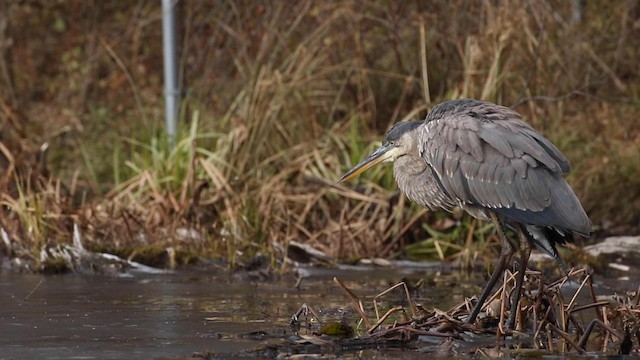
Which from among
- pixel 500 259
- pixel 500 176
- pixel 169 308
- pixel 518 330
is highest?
pixel 500 176

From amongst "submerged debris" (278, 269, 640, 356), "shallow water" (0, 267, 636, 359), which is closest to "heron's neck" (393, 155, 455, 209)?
"shallow water" (0, 267, 636, 359)

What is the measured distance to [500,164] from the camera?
261 inches

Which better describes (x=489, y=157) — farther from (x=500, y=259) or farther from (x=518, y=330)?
(x=518, y=330)

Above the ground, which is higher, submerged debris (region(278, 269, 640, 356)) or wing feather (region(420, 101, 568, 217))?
wing feather (region(420, 101, 568, 217))

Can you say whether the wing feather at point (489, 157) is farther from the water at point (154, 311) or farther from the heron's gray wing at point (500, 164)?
the water at point (154, 311)

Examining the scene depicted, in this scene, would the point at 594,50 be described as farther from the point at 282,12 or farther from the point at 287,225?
the point at 287,225

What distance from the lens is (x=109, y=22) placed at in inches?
659

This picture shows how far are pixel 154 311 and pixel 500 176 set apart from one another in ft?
6.88

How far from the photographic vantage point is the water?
5.65 m

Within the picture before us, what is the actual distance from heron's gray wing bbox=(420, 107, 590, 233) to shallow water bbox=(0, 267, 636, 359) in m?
0.86

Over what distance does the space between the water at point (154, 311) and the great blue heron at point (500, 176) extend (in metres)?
0.87

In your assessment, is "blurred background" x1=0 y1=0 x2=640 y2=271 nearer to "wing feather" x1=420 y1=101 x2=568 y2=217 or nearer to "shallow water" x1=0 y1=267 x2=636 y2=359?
"shallow water" x1=0 y1=267 x2=636 y2=359

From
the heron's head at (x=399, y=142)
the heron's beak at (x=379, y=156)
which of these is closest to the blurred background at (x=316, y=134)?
the heron's beak at (x=379, y=156)

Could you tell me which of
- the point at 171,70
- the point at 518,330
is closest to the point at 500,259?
the point at 518,330
